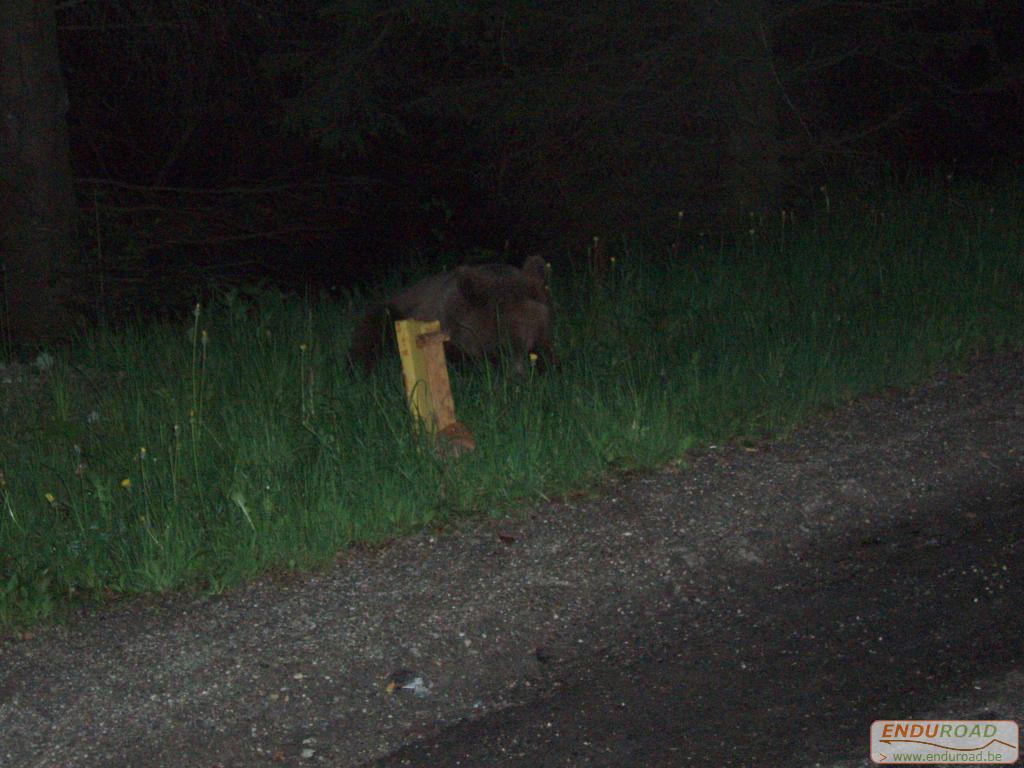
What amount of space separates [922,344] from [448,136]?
10.0m

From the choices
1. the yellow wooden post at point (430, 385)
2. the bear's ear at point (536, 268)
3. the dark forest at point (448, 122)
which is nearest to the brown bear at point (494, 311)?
the bear's ear at point (536, 268)

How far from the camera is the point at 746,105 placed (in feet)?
37.5

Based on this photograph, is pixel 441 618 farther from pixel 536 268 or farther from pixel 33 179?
pixel 33 179

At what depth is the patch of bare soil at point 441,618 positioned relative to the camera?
153 inches

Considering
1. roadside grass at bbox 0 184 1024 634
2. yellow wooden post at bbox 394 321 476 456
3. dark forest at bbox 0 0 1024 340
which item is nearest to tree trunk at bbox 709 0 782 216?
dark forest at bbox 0 0 1024 340

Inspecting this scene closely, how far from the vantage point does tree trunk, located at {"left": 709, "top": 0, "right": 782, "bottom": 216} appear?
10812 mm

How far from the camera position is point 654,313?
27.2 feet

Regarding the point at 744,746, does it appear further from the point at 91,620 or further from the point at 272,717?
the point at 91,620

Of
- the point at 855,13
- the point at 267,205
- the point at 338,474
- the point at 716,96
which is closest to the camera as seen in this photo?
the point at 338,474

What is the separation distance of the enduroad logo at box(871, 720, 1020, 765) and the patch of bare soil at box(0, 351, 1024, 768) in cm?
95

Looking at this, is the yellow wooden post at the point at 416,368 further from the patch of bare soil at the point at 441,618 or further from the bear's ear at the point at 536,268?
the bear's ear at the point at 536,268

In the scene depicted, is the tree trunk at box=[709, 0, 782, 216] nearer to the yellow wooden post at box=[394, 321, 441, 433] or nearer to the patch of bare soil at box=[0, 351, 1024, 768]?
the patch of bare soil at box=[0, 351, 1024, 768]

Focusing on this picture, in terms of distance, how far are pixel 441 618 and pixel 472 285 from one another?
248cm

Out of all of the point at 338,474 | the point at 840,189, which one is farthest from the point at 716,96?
the point at 338,474
